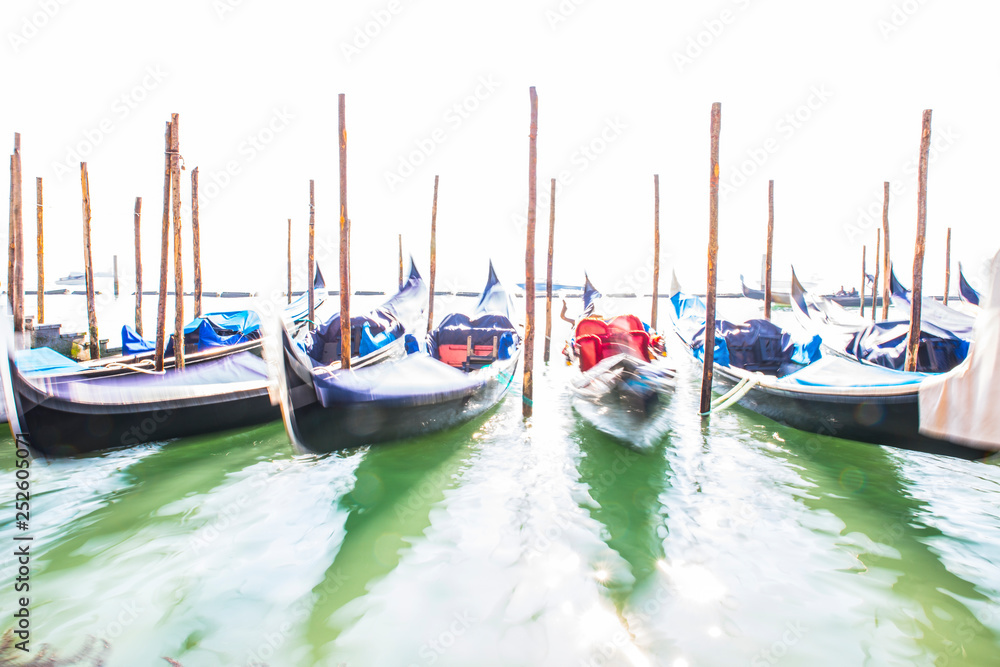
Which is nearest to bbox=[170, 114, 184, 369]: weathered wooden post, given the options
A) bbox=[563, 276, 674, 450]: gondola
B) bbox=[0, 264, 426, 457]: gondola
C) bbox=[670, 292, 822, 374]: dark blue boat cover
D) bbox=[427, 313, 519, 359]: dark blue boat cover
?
bbox=[0, 264, 426, 457]: gondola

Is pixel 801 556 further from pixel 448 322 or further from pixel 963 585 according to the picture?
pixel 448 322

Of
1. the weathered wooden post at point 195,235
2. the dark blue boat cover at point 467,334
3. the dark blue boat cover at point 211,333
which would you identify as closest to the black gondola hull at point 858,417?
the dark blue boat cover at point 467,334

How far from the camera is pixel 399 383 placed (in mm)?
4051

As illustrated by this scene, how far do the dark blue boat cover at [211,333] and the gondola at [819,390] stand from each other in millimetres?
7324

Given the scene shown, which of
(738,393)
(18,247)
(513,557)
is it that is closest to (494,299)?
(738,393)

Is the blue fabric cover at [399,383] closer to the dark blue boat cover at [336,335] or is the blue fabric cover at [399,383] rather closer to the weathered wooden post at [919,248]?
the dark blue boat cover at [336,335]

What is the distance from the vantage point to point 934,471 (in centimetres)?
383

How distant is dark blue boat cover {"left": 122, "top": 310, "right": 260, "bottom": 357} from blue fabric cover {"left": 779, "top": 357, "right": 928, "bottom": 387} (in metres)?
7.88

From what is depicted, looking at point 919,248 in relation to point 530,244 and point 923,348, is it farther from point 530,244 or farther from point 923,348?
point 530,244

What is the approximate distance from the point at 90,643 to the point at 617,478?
3.24 metres

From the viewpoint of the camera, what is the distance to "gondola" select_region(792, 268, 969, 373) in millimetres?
6328

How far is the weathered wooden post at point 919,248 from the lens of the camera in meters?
5.23

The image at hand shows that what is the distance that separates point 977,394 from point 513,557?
8.31ft

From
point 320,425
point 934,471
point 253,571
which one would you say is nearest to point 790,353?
point 934,471
